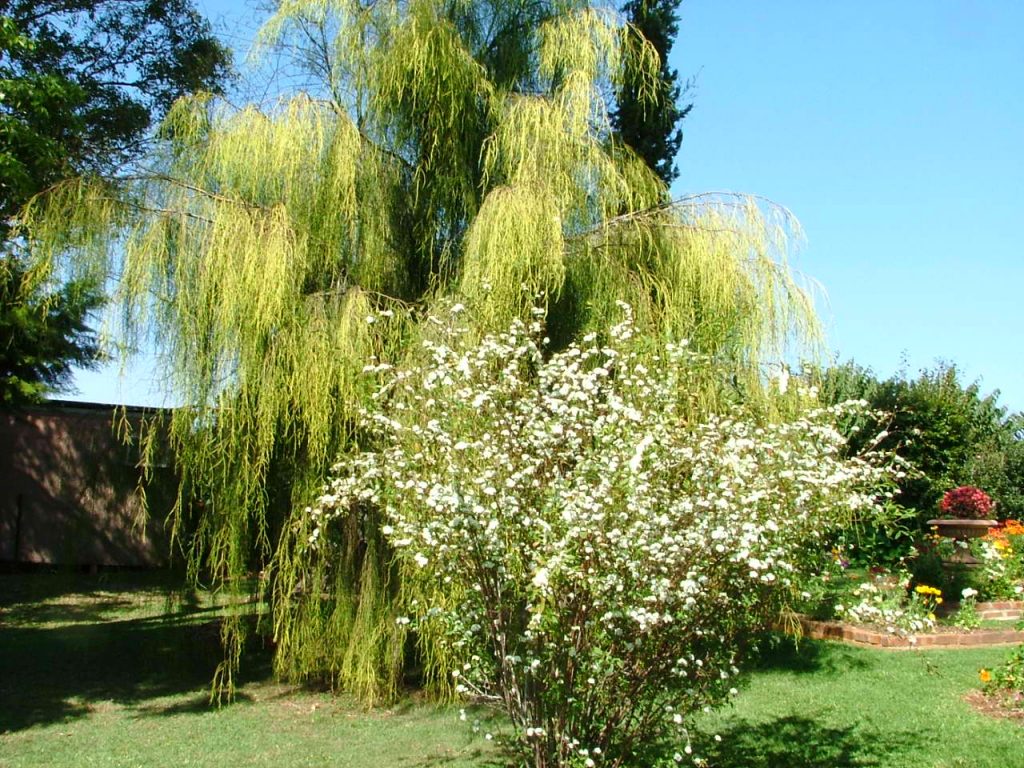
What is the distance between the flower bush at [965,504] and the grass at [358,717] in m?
5.67

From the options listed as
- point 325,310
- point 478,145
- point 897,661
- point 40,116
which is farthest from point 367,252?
point 897,661

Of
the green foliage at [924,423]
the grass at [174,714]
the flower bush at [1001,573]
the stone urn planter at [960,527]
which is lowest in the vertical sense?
the grass at [174,714]

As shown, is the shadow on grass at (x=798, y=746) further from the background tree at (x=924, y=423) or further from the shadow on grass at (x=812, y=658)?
the background tree at (x=924, y=423)

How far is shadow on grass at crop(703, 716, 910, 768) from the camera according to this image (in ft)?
19.8

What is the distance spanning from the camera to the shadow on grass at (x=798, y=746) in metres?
6.04

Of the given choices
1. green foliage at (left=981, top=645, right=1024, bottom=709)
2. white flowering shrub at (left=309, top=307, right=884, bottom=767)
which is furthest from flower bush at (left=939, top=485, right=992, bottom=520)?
white flowering shrub at (left=309, top=307, right=884, bottom=767)

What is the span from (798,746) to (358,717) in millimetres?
3121

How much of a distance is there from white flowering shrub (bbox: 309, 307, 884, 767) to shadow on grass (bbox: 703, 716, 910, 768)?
1.21 m

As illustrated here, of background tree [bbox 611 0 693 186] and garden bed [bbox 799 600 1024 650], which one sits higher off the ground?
background tree [bbox 611 0 693 186]

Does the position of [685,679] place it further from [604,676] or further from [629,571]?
[629,571]

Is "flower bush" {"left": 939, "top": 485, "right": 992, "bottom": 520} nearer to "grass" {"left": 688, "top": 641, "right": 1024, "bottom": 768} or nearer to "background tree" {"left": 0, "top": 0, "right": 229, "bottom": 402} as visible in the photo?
"grass" {"left": 688, "top": 641, "right": 1024, "bottom": 768}

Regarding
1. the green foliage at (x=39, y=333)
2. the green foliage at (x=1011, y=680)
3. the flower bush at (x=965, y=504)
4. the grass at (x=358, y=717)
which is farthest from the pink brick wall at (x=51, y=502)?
the flower bush at (x=965, y=504)

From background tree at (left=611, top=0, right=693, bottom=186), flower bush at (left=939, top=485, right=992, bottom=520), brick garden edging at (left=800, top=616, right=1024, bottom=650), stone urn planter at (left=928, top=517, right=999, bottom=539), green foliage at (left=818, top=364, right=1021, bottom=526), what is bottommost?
brick garden edging at (left=800, top=616, right=1024, bottom=650)

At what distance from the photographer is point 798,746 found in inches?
254
